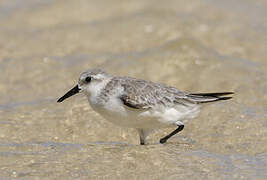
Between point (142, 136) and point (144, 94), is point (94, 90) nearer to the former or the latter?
point (144, 94)

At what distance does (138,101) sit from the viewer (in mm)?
8039

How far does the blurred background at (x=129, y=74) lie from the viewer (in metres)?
7.54

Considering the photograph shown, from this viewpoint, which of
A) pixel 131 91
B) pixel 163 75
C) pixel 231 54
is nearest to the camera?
pixel 131 91

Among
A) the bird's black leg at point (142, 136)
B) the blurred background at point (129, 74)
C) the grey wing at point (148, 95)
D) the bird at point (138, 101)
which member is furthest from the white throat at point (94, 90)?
the bird's black leg at point (142, 136)

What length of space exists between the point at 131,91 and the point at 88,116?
2.13 metres

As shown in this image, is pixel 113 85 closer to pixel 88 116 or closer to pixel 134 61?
pixel 88 116

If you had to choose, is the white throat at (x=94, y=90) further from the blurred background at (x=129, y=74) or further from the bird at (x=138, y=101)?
the blurred background at (x=129, y=74)

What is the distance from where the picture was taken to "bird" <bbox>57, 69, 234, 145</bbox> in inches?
316

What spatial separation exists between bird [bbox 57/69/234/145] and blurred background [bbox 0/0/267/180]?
1.23 ft

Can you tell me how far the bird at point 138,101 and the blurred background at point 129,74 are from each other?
37 centimetres

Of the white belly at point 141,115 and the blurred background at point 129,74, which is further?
the white belly at point 141,115

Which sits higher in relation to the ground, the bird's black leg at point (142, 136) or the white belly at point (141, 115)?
the white belly at point (141, 115)

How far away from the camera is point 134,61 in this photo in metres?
12.4

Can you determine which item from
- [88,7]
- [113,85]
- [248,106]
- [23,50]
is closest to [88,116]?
[113,85]
